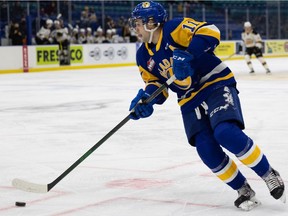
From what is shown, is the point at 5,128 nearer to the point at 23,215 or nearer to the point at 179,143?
the point at 179,143

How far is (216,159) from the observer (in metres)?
3.53

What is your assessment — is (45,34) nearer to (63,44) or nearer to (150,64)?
(63,44)

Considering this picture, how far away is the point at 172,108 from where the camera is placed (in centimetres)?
890

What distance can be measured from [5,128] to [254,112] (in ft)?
9.75

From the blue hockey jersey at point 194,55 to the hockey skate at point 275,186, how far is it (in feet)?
1.69

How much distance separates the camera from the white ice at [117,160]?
3.60 metres

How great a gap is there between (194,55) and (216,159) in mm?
552

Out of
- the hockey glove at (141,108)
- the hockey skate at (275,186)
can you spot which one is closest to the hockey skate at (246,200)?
the hockey skate at (275,186)

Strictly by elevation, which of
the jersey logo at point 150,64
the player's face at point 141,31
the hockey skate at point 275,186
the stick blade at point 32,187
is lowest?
the stick blade at point 32,187

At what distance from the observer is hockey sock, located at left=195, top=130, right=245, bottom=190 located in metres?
3.51

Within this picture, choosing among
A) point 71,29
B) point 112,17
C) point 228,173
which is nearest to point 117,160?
point 228,173

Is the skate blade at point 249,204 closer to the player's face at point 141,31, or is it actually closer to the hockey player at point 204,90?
the hockey player at point 204,90

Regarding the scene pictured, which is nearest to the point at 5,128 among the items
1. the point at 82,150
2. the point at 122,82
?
the point at 82,150

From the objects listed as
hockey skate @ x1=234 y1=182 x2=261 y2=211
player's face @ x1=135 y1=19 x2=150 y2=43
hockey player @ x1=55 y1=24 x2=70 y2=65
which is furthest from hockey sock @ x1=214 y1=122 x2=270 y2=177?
hockey player @ x1=55 y1=24 x2=70 y2=65
